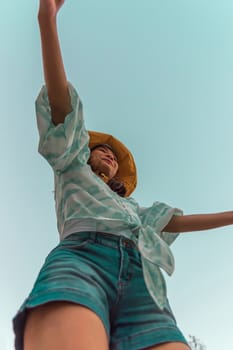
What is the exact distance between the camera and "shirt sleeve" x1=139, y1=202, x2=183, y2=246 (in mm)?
1469

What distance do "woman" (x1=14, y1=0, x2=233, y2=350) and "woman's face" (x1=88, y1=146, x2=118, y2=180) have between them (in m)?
0.19

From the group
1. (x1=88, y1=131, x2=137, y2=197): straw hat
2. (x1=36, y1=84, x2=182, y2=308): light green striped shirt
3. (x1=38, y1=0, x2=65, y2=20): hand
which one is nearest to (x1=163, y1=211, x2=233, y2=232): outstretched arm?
(x1=36, y1=84, x2=182, y2=308): light green striped shirt

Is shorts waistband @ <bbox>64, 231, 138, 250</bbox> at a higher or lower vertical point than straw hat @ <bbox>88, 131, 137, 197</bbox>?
lower

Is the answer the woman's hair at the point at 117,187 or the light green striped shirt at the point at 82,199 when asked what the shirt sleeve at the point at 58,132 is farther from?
the woman's hair at the point at 117,187

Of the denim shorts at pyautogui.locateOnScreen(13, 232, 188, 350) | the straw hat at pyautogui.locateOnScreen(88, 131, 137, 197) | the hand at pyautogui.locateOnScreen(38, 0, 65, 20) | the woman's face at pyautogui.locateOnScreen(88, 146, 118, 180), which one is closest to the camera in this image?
the denim shorts at pyautogui.locateOnScreen(13, 232, 188, 350)

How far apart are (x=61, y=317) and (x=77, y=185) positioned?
0.50 metres

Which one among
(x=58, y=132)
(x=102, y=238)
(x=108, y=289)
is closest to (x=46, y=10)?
(x=58, y=132)

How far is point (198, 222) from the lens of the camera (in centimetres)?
150

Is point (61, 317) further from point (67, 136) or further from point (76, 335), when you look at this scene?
point (67, 136)

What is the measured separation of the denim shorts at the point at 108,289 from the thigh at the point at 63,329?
20 mm

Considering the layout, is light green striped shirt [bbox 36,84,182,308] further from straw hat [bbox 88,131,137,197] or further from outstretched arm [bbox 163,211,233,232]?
straw hat [bbox 88,131,137,197]

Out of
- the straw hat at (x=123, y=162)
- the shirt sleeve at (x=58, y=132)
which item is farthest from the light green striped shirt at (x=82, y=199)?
the straw hat at (x=123, y=162)

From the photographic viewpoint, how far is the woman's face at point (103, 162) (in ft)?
5.31

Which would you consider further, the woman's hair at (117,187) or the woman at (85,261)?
the woman's hair at (117,187)
